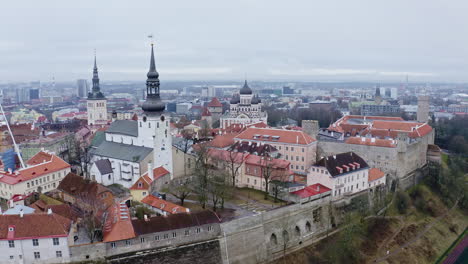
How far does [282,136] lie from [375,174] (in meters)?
17.1

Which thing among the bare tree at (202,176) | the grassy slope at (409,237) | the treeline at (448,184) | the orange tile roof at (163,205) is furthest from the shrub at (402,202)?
the orange tile roof at (163,205)

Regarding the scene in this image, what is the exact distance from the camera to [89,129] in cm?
10725

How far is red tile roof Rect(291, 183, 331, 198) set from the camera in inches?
2201

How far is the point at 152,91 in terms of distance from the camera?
199 feet

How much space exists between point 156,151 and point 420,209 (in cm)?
4578

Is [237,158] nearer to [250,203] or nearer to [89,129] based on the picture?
[250,203]

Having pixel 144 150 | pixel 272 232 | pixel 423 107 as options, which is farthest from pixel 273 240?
pixel 423 107

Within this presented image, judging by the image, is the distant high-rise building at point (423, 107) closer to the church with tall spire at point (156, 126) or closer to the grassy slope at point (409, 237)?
the grassy slope at point (409, 237)

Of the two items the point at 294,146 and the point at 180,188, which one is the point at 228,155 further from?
the point at 294,146

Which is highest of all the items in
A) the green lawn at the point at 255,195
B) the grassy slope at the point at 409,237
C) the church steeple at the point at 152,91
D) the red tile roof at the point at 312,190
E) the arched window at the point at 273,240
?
the church steeple at the point at 152,91

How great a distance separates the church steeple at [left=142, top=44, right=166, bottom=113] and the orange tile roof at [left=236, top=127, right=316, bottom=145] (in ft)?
70.6

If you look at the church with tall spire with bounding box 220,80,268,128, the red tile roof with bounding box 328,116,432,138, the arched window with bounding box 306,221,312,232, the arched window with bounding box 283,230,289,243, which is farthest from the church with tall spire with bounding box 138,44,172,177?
the church with tall spire with bounding box 220,80,268,128

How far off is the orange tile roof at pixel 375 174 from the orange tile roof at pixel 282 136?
1120 cm

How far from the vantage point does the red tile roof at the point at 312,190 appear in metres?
55.9
